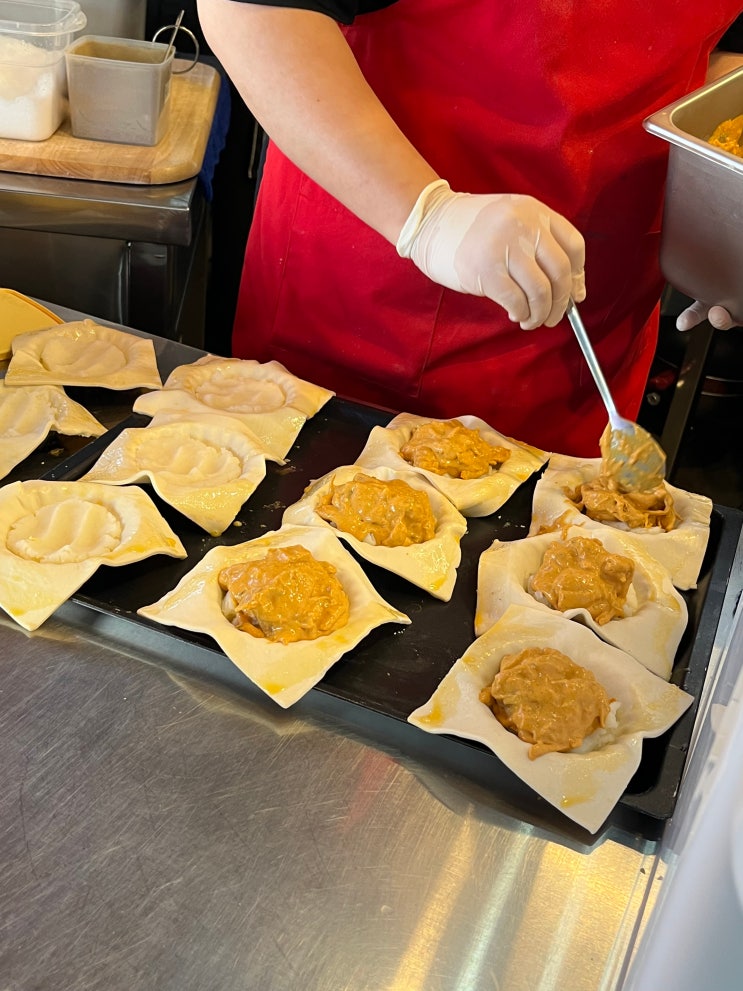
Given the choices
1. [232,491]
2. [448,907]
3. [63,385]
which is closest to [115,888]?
[448,907]

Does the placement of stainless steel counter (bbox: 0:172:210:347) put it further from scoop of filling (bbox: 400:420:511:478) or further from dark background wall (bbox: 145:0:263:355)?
dark background wall (bbox: 145:0:263:355)

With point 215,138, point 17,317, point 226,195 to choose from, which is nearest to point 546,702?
point 17,317

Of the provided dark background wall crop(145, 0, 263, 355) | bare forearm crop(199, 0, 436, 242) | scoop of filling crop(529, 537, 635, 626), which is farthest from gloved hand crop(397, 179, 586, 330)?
dark background wall crop(145, 0, 263, 355)

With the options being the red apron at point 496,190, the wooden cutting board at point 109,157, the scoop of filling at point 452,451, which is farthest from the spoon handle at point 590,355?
the wooden cutting board at point 109,157

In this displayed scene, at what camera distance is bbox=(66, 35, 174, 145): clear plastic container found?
2477 mm

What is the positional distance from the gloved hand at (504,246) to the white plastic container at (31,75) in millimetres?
1297

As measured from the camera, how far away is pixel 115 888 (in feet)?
3.48

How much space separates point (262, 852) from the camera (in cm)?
112

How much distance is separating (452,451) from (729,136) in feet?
2.50

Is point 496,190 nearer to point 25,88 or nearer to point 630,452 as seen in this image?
point 630,452

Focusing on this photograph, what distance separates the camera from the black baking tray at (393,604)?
4.31 ft

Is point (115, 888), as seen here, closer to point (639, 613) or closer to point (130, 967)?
point (130, 967)

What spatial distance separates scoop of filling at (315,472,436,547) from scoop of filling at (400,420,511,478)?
0.13 m

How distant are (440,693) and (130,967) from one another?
514mm
